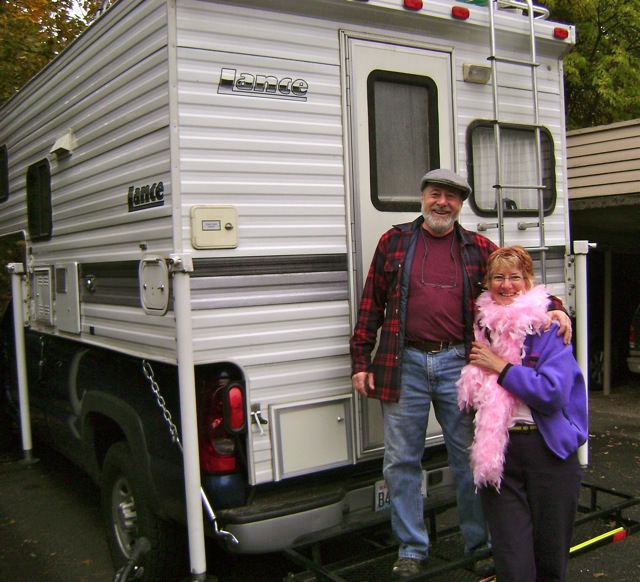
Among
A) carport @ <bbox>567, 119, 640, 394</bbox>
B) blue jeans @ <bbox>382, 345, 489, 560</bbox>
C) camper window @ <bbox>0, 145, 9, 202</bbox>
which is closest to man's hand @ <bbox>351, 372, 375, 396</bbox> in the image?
blue jeans @ <bbox>382, 345, 489, 560</bbox>

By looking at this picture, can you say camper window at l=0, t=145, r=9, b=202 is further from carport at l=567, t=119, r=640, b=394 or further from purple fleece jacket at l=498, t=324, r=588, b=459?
carport at l=567, t=119, r=640, b=394

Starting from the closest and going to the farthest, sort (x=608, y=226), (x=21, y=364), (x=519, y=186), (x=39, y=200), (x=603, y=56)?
(x=519, y=186), (x=39, y=200), (x=21, y=364), (x=608, y=226), (x=603, y=56)

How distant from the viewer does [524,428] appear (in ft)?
9.18

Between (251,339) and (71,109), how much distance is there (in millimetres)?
2001

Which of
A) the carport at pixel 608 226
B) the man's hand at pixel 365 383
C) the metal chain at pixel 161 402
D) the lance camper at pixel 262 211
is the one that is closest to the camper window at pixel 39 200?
the lance camper at pixel 262 211

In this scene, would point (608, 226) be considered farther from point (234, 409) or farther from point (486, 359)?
point (234, 409)

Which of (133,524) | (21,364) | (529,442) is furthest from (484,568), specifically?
(21,364)

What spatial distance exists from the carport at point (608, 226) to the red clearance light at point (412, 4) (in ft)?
14.5

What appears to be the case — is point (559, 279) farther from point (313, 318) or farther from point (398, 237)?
point (313, 318)

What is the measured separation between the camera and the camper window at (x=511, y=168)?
4.02 metres

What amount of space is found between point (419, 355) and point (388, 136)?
3.81 feet

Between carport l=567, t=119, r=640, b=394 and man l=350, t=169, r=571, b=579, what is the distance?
4.62 m

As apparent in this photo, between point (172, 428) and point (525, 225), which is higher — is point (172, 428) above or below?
below

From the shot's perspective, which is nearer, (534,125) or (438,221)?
(438,221)
